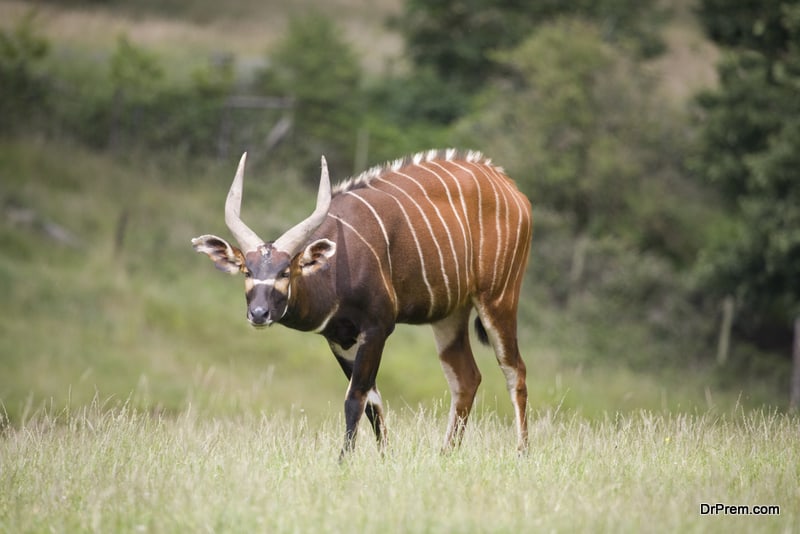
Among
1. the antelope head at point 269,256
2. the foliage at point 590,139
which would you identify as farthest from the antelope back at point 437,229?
the foliage at point 590,139

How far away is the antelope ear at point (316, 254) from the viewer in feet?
29.5

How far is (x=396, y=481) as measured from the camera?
24.8 feet

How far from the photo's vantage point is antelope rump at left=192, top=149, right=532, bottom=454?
9.09m

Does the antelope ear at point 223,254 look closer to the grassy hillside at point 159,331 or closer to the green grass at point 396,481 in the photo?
the green grass at point 396,481

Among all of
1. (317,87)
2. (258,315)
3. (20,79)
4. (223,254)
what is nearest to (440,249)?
(223,254)

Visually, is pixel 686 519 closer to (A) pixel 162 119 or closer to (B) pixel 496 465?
(B) pixel 496 465

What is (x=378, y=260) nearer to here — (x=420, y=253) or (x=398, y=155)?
(x=420, y=253)

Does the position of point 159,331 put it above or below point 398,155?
below

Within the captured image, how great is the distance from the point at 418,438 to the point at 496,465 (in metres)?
1.51

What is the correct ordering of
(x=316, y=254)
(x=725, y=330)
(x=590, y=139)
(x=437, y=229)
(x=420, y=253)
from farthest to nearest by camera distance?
1. (x=590, y=139)
2. (x=725, y=330)
3. (x=437, y=229)
4. (x=420, y=253)
5. (x=316, y=254)

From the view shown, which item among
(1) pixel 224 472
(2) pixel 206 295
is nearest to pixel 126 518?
(1) pixel 224 472

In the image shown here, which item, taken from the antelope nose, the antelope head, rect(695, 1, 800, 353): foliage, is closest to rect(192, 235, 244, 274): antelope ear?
the antelope head

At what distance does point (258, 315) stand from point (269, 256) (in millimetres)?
578

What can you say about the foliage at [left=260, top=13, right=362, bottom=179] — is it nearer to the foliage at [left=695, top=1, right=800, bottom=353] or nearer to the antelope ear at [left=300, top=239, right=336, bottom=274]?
the foliage at [left=695, top=1, right=800, bottom=353]
